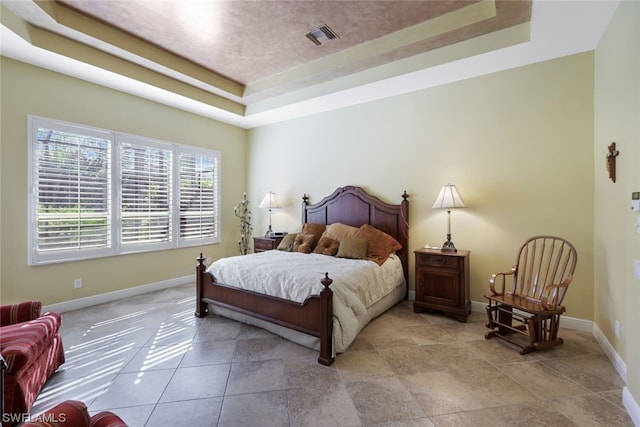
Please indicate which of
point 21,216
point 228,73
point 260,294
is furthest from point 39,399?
point 228,73

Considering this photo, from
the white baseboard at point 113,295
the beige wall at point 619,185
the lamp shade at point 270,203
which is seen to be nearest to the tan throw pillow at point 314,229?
the lamp shade at point 270,203

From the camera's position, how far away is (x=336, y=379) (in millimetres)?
2201

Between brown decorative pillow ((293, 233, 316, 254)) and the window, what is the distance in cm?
207

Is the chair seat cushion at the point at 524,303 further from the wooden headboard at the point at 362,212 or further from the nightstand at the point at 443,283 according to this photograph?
the wooden headboard at the point at 362,212

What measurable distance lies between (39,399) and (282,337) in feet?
6.02

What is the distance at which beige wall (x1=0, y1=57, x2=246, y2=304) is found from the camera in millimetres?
3186

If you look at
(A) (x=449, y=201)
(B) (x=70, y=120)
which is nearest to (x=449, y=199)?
(A) (x=449, y=201)

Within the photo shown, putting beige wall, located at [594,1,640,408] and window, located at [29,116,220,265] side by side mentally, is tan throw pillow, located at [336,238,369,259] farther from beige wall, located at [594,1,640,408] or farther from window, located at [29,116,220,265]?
window, located at [29,116,220,265]

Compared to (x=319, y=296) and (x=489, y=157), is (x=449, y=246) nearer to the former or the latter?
(x=489, y=157)

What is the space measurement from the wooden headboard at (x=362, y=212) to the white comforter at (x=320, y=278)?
521mm

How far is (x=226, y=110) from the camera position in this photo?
4.88 m

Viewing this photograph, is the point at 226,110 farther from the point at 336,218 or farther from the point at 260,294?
the point at 260,294

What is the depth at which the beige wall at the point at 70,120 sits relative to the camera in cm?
319

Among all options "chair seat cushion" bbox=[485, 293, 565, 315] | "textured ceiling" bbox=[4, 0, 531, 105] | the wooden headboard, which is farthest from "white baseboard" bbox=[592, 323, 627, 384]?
"textured ceiling" bbox=[4, 0, 531, 105]
